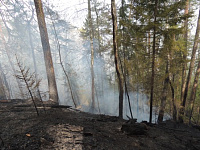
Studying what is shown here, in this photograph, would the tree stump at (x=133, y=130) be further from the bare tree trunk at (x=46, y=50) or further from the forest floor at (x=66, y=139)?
the bare tree trunk at (x=46, y=50)

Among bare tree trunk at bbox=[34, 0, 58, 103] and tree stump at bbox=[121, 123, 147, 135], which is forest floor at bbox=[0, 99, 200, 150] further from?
bare tree trunk at bbox=[34, 0, 58, 103]

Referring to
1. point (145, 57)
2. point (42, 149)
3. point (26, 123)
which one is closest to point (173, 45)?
point (145, 57)

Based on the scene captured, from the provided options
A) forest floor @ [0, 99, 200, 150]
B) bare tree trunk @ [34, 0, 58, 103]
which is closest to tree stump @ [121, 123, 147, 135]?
forest floor @ [0, 99, 200, 150]

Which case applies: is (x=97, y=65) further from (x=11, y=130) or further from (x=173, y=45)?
Result: (x=11, y=130)

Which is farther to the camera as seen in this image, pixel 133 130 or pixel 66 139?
pixel 133 130

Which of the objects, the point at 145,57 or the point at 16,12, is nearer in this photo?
the point at 145,57

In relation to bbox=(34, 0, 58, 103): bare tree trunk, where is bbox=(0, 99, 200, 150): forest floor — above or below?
below

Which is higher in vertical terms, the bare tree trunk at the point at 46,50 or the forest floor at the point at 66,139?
the bare tree trunk at the point at 46,50

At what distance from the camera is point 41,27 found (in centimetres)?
714

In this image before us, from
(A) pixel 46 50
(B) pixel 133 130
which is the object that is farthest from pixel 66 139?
(A) pixel 46 50

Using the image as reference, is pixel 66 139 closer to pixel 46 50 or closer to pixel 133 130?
pixel 133 130

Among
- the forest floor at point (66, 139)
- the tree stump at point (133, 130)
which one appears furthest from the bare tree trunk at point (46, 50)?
the tree stump at point (133, 130)

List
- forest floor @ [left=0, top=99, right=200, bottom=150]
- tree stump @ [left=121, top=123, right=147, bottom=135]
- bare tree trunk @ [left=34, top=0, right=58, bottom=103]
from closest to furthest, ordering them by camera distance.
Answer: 1. forest floor @ [left=0, top=99, right=200, bottom=150]
2. tree stump @ [left=121, top=123, right=147, bottom=135]
3. bare tree trunk @ [left=34, top=0, right=58, bottom=103]

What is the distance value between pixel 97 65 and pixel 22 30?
17.1 metres
